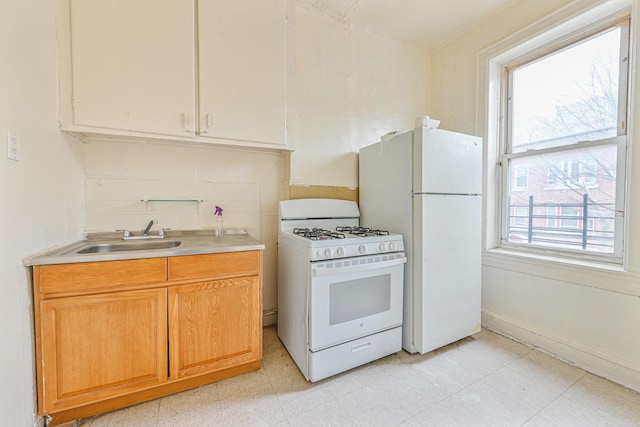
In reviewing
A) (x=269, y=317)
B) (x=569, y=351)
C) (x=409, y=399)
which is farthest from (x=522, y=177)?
(x=269, y=317)

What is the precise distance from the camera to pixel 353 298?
5.75 ft

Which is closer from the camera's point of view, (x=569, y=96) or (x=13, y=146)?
(x=13, y=146)

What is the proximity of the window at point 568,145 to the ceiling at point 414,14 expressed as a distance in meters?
0.56

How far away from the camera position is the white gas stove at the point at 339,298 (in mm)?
1624

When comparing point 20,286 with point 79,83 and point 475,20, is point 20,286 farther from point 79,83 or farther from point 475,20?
point 475,20

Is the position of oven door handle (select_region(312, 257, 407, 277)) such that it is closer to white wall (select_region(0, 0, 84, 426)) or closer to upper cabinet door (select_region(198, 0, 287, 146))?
upper cabinet door (select_region(198, 0, 287, 146))

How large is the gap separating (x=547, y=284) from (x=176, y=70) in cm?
310

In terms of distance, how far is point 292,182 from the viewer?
2311mm

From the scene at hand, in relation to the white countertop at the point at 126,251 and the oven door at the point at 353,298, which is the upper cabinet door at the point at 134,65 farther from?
the oven door at the point at 353,298

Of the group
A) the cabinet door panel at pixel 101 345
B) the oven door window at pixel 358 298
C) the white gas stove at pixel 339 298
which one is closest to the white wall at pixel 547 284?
the white gas stove at pixel 339 298

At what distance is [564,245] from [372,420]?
1.95 metres

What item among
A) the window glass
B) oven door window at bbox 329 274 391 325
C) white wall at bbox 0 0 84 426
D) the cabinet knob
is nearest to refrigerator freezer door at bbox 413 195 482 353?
oven door window at bbox 329 274 391 325

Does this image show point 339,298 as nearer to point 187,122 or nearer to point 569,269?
point 187,122

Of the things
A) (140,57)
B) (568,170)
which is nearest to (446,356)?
(568,170)
